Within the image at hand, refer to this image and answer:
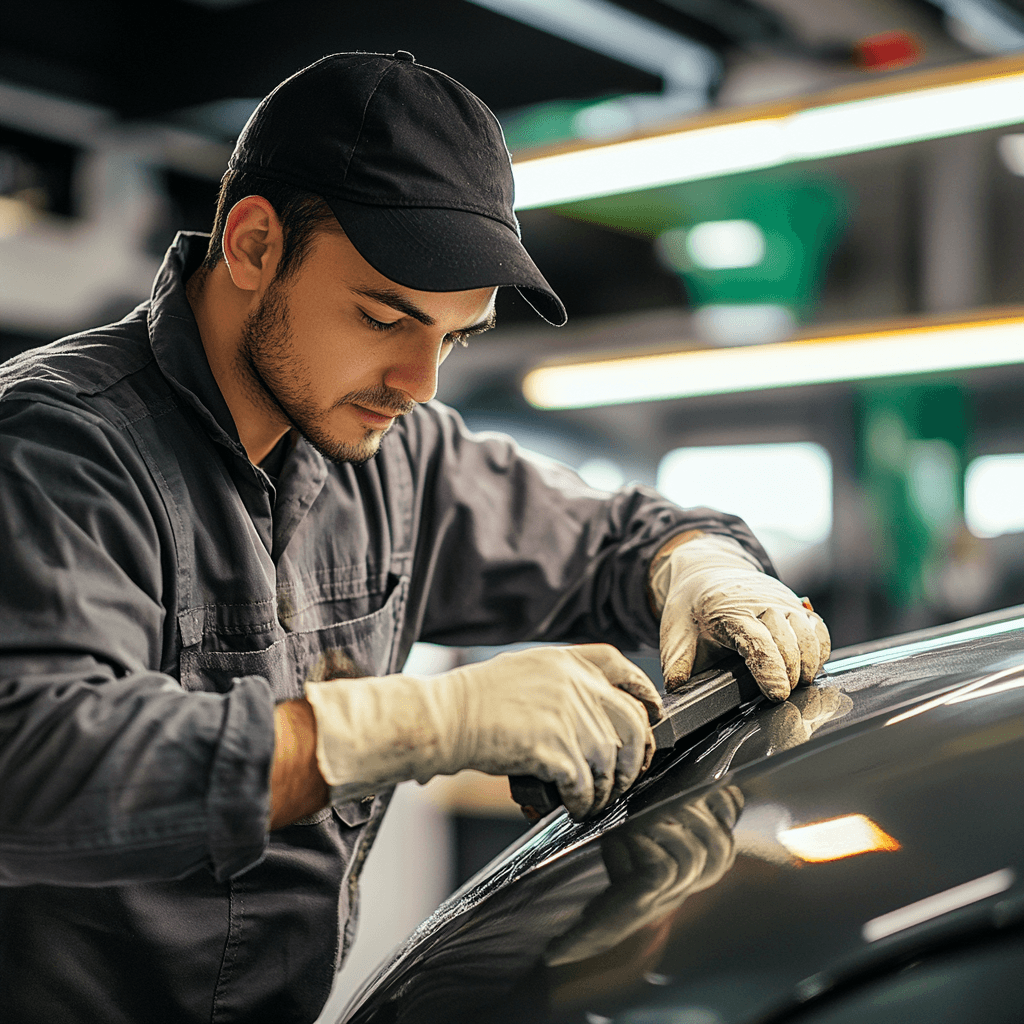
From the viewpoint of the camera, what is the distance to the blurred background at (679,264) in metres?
Result: 3.68

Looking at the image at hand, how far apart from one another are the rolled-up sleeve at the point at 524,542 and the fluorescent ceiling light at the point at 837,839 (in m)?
0.77

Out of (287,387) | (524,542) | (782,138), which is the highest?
(782,138)

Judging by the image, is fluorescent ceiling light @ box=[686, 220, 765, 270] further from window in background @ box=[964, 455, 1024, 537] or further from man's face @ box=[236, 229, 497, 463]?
man's face @ box=[236, 229, 497, 463]

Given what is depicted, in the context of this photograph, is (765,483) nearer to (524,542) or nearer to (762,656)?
(524,542)

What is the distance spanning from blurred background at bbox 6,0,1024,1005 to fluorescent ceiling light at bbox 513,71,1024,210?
0.42 feet

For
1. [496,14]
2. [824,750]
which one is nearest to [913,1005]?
[824,750]

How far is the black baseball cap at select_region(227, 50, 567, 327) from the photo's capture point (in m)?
1.08

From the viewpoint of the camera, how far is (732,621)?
1.12 meters

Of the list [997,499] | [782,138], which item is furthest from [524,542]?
[997,499]

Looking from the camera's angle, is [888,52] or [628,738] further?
[888,52]

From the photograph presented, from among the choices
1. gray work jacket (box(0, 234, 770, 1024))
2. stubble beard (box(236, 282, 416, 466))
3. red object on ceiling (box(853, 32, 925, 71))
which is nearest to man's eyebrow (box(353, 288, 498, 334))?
stubble beard (box(236, 282, 416, 466))

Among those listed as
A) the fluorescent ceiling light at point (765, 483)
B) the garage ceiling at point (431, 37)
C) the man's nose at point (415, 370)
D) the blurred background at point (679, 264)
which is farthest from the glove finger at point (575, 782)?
the fluorescent ceiling light at point (765, 483)

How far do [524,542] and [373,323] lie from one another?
52 centimetres

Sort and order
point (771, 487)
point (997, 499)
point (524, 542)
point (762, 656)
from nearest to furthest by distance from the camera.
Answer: point (762, 656) → point (524, 542) → point (997, 499) → point (771, 487)
